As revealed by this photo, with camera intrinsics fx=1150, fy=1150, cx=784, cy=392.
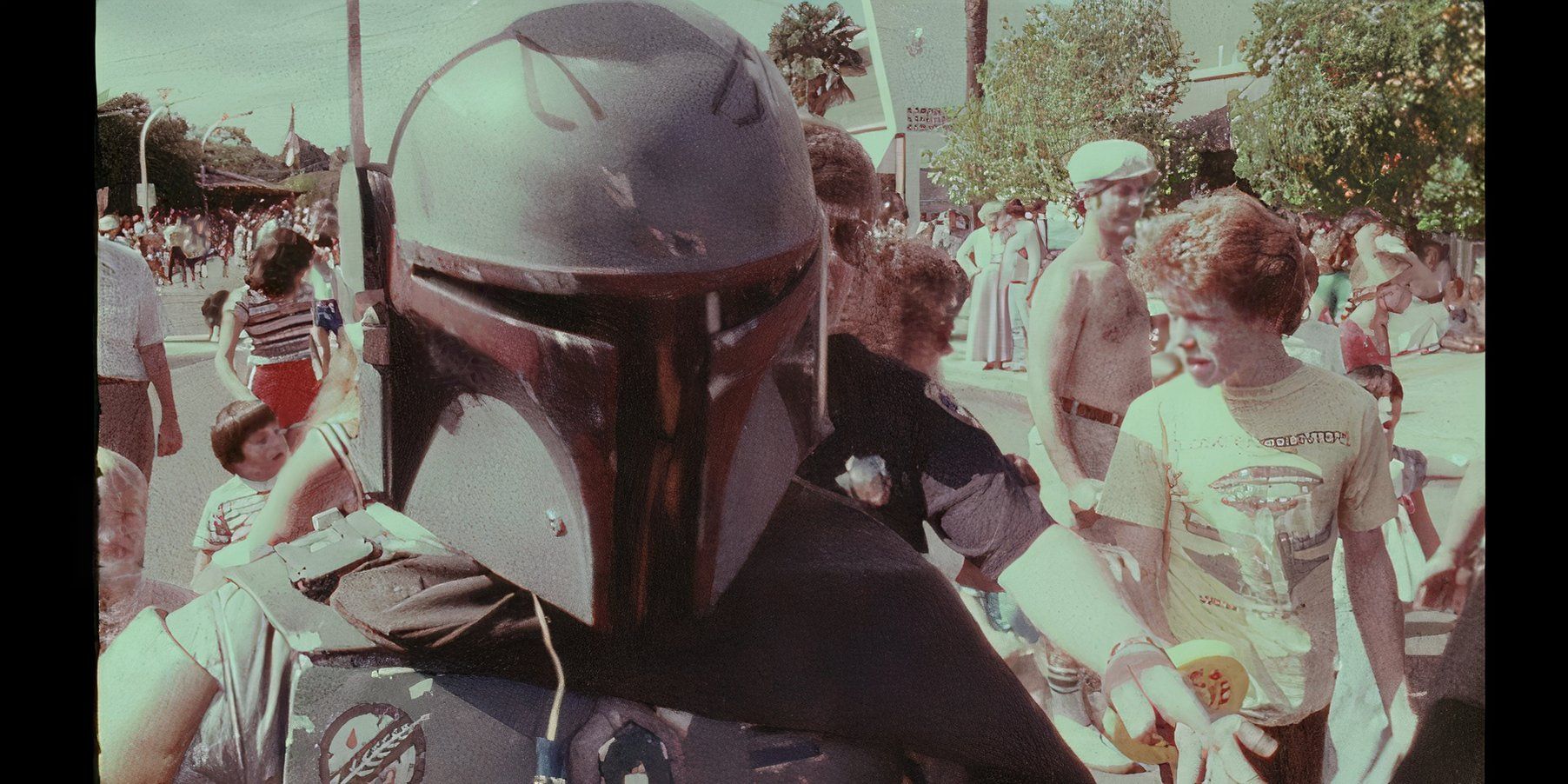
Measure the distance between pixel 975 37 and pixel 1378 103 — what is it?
0.94 metres

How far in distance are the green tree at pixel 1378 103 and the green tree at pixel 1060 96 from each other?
19cm

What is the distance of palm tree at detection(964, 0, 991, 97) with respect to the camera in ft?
8.52

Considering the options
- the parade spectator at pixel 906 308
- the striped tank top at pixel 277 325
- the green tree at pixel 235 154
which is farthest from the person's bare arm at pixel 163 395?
the parade spectator at pixel 906 308

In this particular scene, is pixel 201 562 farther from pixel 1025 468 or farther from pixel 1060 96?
pixel 1060 96

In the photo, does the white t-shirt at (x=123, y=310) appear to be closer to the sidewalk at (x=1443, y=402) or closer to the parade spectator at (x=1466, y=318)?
the sidewalk at (x=1443, y=402)

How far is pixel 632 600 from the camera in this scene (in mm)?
2465

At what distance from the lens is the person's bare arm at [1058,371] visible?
8.43ft

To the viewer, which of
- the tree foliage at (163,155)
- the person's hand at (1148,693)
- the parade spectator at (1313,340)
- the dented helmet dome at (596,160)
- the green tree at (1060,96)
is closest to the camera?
the dented helmet dome at (596,160)

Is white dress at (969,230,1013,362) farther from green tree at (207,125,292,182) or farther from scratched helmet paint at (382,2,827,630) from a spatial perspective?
green tree at (207,125,292,182)

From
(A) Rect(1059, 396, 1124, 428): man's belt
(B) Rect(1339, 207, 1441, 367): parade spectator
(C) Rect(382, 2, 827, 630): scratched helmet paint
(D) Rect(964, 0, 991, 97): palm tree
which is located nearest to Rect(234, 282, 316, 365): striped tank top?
(C) Rect(382, 2, 827, 630): scratched helmet paint

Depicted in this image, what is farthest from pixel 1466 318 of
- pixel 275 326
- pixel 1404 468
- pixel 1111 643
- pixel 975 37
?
pixel 275 326

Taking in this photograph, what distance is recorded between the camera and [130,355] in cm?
282

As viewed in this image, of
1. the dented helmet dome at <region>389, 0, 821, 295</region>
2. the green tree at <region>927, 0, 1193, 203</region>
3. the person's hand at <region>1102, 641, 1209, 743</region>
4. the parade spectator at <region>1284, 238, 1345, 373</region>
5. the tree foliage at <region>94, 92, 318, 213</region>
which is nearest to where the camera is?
the dented helmet dome at <region>389, 0, 821, 295</region>

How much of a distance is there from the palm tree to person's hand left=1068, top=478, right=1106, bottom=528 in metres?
0.94
